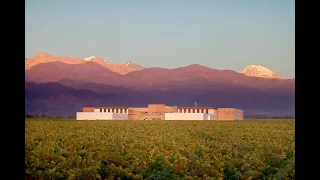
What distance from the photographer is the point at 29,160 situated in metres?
8.91

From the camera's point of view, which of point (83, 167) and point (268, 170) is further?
point (268, 170)
